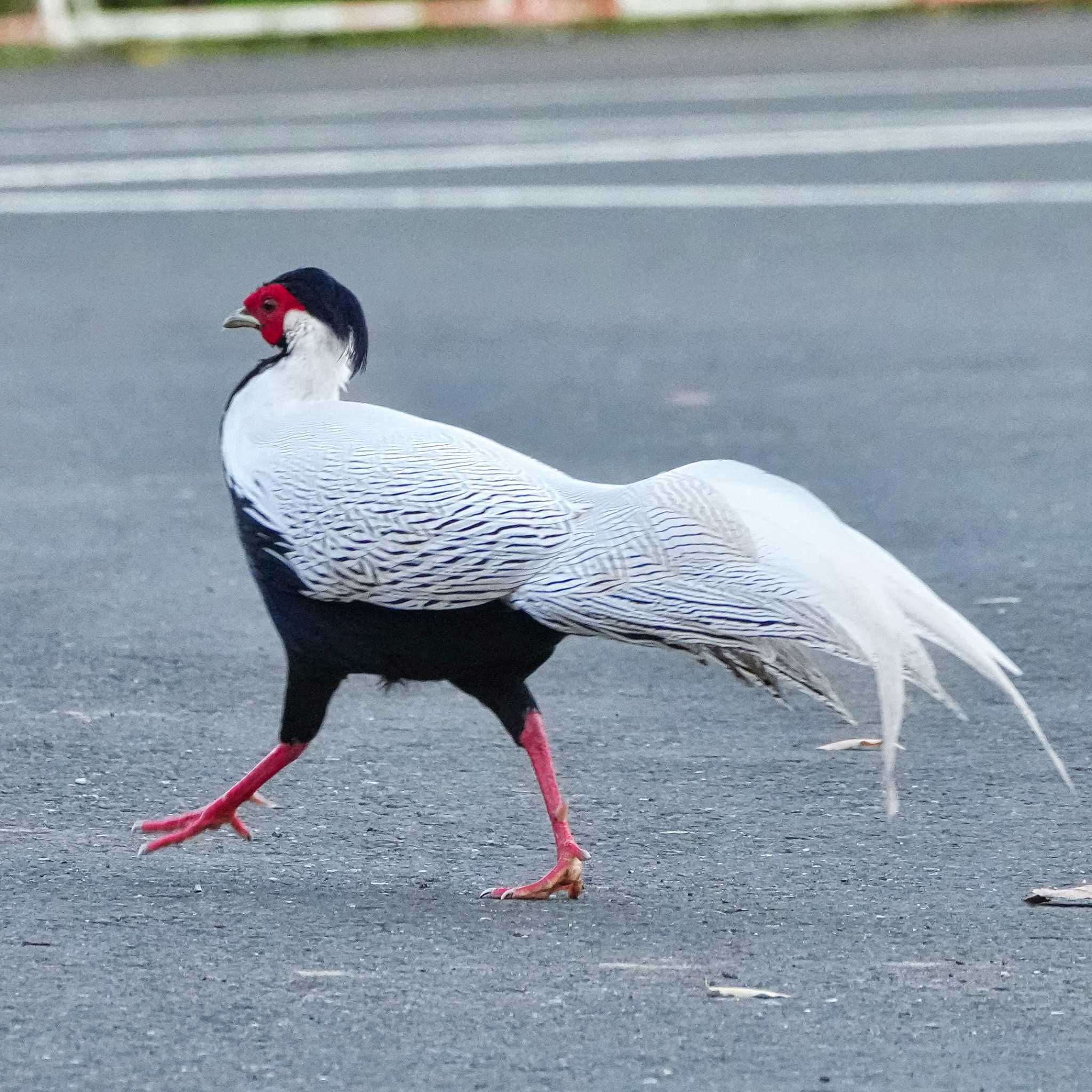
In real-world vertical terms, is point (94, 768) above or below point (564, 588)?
below

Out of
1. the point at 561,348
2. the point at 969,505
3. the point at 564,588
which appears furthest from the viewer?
the point at 561,348

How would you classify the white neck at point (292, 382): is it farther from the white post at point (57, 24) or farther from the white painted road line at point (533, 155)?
the white post at point (57, 24)

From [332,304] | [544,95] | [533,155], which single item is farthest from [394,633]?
[544,95]

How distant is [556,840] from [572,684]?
4.17 feet

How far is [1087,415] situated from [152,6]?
18.2 metres

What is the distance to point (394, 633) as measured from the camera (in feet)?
12.3

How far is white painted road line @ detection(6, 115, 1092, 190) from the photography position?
13547mm

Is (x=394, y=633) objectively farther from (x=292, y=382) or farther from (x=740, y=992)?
(x=740, y=992)

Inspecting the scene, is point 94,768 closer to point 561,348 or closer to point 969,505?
point 969,505

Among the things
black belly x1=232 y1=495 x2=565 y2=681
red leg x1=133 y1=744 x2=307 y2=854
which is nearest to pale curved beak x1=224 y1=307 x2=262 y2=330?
black belly x1=232 y1=495 x2=565 y2=681

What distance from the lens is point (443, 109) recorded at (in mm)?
16438

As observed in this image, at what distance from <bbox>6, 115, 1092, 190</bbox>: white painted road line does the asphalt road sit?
79mm

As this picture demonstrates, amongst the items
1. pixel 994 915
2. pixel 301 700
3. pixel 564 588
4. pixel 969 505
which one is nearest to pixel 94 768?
pixel 301 700

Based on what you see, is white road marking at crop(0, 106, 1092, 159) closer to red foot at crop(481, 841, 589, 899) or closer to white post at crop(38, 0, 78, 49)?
white post at crop(38, 0, 78, 49)
